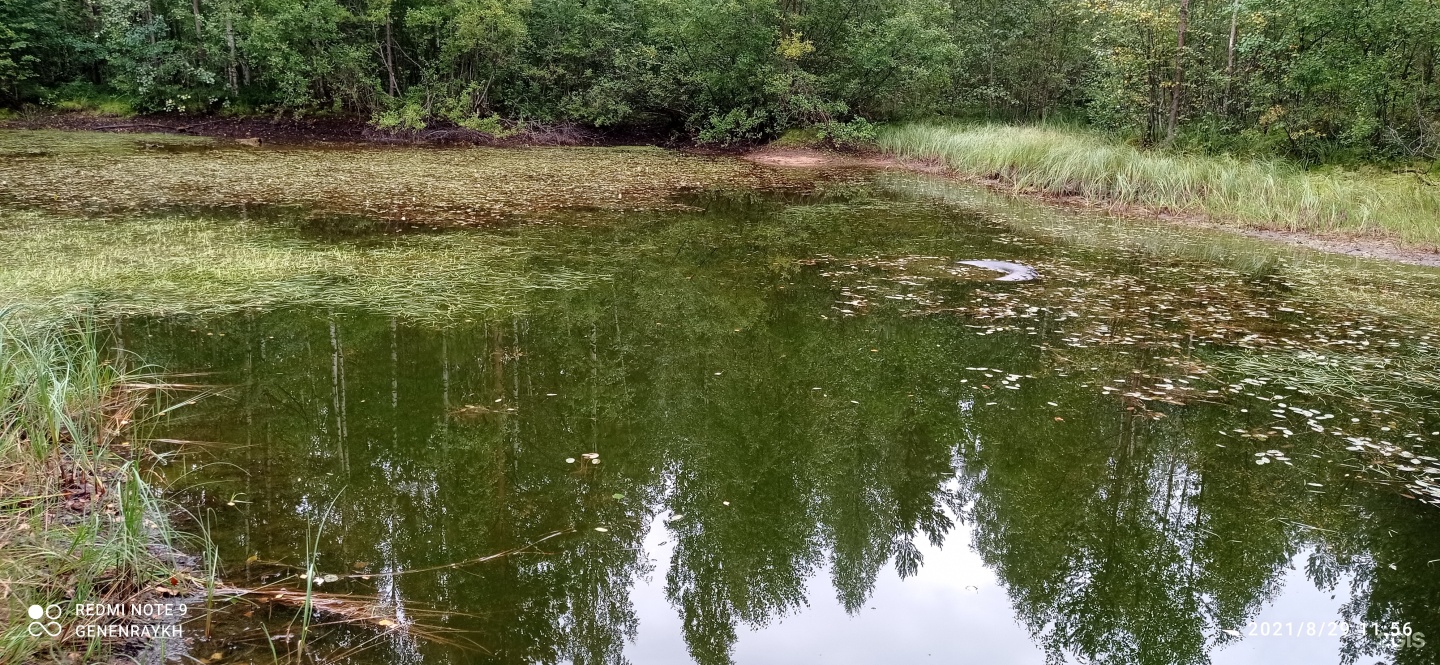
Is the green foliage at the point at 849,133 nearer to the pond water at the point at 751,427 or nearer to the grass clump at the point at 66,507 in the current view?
the pond water at the point at 751,427

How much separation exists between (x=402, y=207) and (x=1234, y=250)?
9.37 m

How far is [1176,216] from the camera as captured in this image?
10.0 m

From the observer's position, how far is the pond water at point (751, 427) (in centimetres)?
273

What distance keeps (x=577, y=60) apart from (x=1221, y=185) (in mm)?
14797

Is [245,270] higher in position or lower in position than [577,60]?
lower

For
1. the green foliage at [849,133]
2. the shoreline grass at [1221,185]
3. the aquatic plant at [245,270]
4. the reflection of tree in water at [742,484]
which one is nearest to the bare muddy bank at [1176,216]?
the shoreline grass at [1221,185]

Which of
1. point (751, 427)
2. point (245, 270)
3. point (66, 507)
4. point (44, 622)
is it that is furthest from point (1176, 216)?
point (44, 622)

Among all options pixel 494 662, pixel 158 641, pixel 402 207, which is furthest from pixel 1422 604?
pixel 402 207

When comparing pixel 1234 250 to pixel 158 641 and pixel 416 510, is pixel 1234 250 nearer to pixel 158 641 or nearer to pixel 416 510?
pixel 416 510

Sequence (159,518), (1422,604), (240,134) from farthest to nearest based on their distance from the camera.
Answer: (240,134)
(1422,604)
(159,518)

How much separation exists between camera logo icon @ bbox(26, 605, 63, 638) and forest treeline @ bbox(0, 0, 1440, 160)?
1552 centimetres

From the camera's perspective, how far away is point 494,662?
2.35m

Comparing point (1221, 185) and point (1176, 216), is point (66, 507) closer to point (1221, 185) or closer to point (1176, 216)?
point (1176, 216)

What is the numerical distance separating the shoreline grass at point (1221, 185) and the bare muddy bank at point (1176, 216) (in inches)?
3.3
